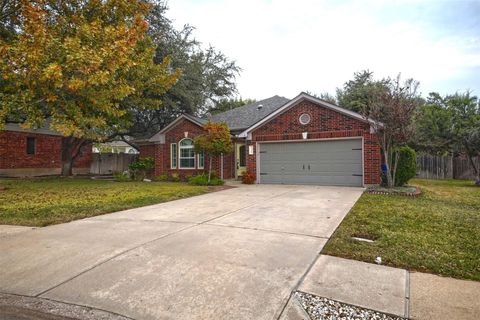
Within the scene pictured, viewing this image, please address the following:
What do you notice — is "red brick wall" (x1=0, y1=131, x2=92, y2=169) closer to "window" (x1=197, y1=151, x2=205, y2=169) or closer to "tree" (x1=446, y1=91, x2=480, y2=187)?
"window" (x1=197, y1=151, x2=205, y2=169)

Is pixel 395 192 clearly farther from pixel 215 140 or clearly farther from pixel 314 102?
pixel 215 140

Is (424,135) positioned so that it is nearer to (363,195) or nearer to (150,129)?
(363,195)

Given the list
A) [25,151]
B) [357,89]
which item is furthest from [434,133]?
[25,151]

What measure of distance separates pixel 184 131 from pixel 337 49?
9715 millimetres

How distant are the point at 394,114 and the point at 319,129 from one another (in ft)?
10.4

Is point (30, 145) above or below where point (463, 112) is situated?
below

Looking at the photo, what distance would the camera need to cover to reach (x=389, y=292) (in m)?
2.78

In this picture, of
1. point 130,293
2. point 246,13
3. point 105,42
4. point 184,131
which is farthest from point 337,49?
point 130,293

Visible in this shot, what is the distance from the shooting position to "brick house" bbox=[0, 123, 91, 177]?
1703cm

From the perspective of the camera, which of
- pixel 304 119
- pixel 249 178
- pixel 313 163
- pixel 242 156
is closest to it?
pixel 313 163

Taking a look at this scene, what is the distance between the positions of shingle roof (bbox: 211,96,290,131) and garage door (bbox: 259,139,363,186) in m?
3.32

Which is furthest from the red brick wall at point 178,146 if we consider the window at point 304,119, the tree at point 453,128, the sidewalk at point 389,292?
the sidewalk at point 389,292

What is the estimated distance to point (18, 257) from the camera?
3854 millimetres

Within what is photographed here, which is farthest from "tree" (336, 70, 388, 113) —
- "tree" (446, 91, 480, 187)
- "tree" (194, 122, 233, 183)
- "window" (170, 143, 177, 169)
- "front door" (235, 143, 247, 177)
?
"window" (170, 143, 177, 169)
